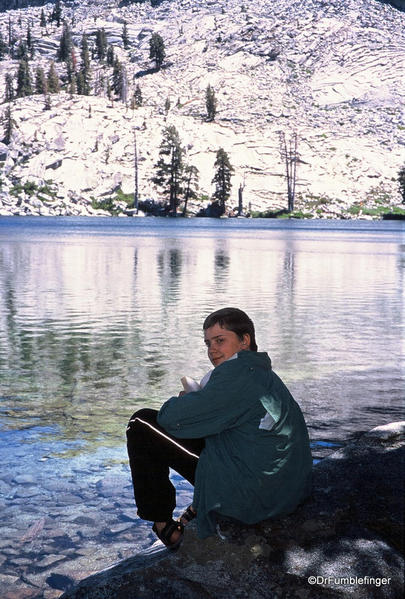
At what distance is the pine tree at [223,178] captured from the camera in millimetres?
111875

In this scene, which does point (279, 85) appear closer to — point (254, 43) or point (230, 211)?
point (254, 43)

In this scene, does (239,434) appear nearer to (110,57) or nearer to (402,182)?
(402,182)

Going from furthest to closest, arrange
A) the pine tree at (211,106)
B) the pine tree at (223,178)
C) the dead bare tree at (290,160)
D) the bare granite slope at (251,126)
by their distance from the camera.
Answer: the pine tree at (211,106)
the bare granite slope at (251,126)
the dead bare tree at (290,160)
the pine tree at (223,178)

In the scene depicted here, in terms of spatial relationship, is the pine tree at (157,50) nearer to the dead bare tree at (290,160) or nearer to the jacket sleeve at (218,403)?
the dead bare tree at (290,160)

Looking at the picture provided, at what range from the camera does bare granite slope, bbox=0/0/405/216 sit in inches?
4626

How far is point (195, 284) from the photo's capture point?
24375mm

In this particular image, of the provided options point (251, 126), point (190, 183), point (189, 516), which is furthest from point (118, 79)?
point (189, 516)

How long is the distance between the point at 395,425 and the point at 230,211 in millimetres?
110994

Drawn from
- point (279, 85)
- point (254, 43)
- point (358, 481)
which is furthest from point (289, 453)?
point (254, 43)

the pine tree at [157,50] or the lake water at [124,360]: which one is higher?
the pine tree at [157,50]

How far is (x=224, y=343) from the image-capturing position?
452 cm

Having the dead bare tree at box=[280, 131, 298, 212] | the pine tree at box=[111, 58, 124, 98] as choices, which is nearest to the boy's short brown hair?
the dead bare tree at box=[280, 131, 298, 212]

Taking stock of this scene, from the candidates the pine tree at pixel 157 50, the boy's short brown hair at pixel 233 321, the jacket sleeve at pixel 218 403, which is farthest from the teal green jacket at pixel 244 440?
the pine tree at pixel 157 50

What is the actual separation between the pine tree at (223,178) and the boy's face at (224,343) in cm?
10842
